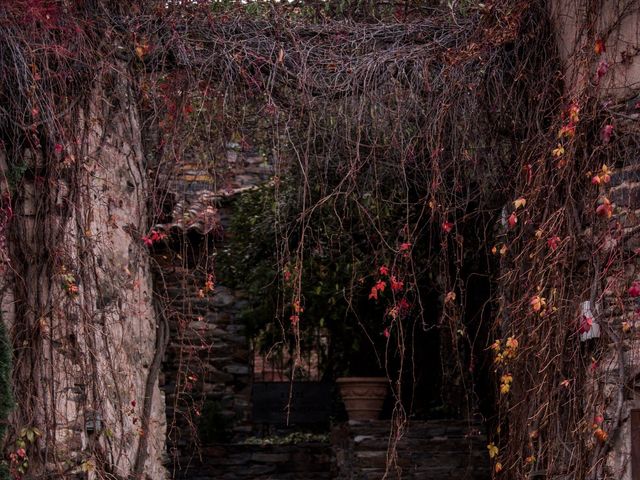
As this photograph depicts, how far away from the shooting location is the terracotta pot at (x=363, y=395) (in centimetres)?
899

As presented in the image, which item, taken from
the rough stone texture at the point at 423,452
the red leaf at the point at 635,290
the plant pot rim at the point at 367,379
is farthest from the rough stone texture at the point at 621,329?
the plant pot rim at the point at 367,379

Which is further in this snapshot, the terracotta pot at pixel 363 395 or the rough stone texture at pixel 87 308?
the terracotta pot at pixel 363 395

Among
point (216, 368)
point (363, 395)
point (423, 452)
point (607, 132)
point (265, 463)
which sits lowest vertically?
point (265, 463)

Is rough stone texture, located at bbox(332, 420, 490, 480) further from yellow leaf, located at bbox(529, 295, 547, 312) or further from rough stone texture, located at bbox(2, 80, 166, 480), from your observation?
yellow leaf, located at bbox(529, 295, 547, 312)

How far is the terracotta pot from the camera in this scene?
8.99 meters

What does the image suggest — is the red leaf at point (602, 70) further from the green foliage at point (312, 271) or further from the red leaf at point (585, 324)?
the green foliage at point (312, 271)

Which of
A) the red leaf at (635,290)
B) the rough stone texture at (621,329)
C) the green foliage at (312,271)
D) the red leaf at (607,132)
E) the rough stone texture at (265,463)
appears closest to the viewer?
the red leaf at (635,290)

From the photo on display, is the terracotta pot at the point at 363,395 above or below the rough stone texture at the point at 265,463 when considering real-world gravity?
above

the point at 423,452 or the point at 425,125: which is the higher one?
the point at 425,125

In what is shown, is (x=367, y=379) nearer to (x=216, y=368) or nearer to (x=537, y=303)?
→ (x=216, y=368)

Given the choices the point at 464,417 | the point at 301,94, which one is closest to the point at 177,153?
the point at 301,94

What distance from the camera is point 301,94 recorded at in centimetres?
541


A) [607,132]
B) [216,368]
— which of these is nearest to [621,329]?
[607,132]

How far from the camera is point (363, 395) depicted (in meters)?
9.00
